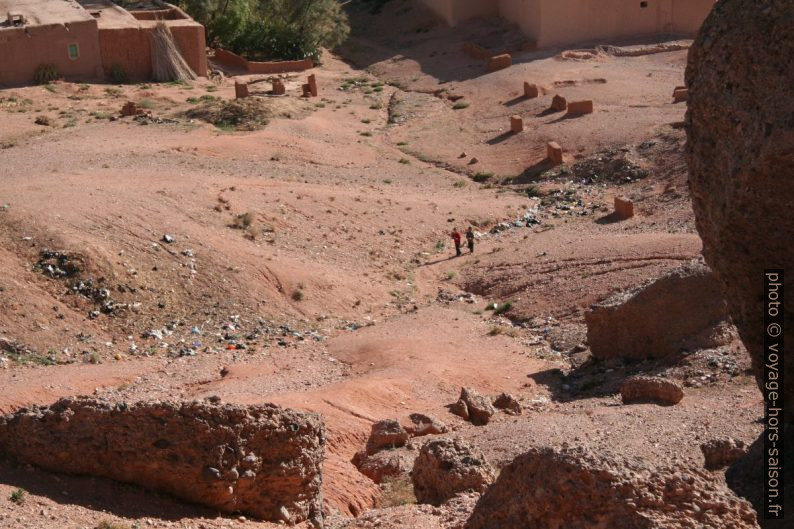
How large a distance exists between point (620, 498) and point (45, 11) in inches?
1194

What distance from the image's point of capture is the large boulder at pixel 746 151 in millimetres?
7617

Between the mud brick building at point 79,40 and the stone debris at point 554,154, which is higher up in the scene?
the mud brick building at point 79,40

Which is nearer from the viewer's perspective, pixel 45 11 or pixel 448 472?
pixel 448 472

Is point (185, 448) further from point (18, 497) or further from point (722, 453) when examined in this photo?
point (722, 453)

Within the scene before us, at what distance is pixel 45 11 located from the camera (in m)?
34.2

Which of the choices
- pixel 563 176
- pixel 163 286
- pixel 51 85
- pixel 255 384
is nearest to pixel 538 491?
pixel 255 384

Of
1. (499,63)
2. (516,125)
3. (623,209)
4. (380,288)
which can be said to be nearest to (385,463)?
(380,288)

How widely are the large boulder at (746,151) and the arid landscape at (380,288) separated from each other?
1.66 meters

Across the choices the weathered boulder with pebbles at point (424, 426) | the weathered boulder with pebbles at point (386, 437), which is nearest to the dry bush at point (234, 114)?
the weathered boulder with pebbles at point (424, 426)

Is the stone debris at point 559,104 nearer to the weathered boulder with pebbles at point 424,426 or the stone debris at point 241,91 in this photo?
the stone debris at point 241,91

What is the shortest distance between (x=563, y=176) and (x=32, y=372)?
15555 mm

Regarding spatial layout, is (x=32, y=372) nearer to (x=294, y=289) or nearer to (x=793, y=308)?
(x=294, y=289)

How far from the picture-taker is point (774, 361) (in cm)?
886

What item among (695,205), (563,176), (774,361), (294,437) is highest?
(695,205)
